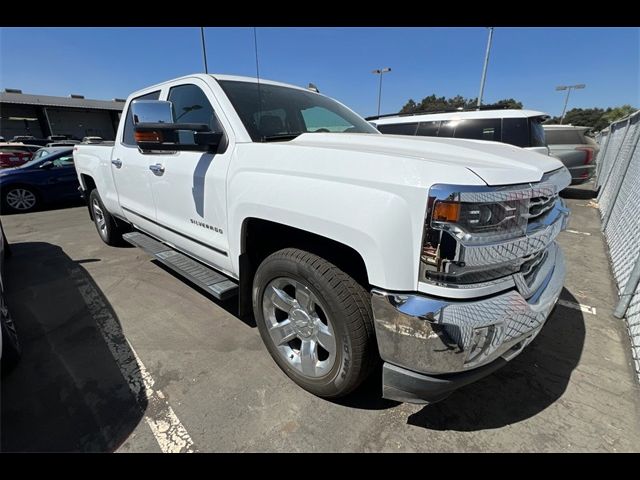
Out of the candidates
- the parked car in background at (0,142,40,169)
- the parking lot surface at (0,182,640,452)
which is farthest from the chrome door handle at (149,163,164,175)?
the parked car in background at (0,142,40,169)

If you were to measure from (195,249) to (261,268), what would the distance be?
977mm

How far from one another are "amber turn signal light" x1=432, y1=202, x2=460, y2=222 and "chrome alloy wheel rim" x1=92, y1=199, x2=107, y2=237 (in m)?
5.19

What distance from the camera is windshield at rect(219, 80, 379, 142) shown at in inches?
93.1

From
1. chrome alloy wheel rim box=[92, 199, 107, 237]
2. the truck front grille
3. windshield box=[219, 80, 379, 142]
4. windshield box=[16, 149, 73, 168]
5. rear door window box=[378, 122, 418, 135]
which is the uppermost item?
windshield box=[219, 80, 379, 142]

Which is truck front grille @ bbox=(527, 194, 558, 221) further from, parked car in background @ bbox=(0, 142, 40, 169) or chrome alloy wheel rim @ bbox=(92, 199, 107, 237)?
parked car in background @ bbox=(0, 142, 40, 169)

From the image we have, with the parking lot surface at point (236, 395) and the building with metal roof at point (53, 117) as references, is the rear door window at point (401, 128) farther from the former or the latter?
the building with metal roof at point (53, 117)

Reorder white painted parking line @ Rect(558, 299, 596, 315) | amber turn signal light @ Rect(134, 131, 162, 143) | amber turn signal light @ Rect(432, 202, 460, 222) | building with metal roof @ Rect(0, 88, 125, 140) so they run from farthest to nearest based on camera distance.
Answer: building with metal roof @ Rect(0, 88, 125, 140) → white painted parking line @ Rect(558, 299, 596, 315) → amber turn signal light @ Rect(134, 131, 162, 143) → amber turn signal light @ Rect(432, 202, 460, 222)

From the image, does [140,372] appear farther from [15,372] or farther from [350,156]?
[350,156]

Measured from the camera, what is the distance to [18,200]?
8148 mm

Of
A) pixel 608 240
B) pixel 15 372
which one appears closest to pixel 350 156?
pixel 15 372

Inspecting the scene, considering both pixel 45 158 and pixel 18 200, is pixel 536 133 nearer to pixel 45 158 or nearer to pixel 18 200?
pixel 45 158

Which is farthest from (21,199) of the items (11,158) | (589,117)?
(589,117)

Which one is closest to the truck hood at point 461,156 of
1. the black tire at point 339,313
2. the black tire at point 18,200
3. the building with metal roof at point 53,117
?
the black tire at point 339,313
